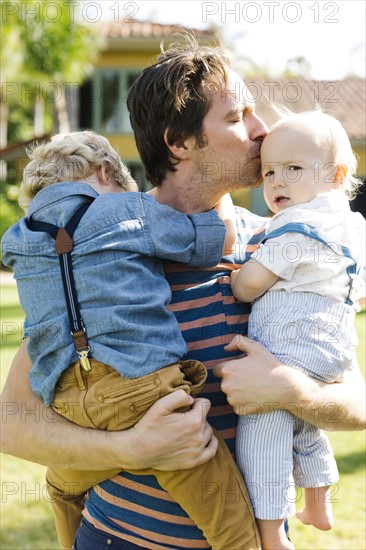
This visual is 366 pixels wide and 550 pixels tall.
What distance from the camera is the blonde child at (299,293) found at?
2.10m

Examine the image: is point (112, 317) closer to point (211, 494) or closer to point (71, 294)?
point (71, 294)

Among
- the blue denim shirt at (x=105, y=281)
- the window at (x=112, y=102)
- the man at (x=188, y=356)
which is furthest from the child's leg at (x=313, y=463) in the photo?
the window at (x=112, y=102)

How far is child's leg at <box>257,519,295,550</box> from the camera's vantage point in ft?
6.78

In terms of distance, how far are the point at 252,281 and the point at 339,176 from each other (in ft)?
1.55

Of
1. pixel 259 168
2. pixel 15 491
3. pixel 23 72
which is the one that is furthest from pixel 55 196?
pixel 23 72

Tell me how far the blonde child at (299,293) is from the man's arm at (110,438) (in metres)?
0.23

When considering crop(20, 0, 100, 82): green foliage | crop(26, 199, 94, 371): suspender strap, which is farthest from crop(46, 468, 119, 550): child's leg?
crop(20, 0, 100, 82): green foliage

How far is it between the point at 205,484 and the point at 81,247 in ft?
2.31

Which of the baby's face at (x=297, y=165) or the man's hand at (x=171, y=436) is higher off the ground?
the baby's face at (x=297, y=165)

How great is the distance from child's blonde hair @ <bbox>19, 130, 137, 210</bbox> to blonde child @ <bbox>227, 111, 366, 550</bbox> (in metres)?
0.50

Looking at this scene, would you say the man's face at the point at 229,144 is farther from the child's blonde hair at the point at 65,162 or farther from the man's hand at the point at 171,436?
the man's hand at the point at 171,436

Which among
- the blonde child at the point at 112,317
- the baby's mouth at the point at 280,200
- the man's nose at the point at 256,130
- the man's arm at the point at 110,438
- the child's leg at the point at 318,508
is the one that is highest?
the man's nose at the point at 256,130

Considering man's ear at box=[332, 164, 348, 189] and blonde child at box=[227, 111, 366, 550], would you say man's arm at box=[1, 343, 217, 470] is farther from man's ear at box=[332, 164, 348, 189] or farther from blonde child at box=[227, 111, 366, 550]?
man's ear at box=[332, 164, 348, 189]

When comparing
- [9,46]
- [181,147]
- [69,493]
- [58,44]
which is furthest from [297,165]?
[9,46]
